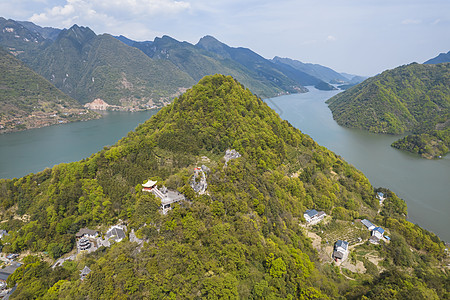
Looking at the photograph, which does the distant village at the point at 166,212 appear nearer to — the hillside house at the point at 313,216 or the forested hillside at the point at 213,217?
the hillside house at the point at 313,216

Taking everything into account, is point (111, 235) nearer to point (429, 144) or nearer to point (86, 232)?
point (86, 232)

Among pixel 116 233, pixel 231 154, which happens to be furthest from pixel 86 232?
pixel 231 154

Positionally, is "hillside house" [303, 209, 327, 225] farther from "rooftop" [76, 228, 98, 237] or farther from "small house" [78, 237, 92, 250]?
"small house" [78, 237, 92, 250]

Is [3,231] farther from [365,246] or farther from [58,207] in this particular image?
[365,246]

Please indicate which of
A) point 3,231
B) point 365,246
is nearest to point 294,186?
point 365,246

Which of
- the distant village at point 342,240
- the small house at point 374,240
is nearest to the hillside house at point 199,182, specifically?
the distant village at point 342,240

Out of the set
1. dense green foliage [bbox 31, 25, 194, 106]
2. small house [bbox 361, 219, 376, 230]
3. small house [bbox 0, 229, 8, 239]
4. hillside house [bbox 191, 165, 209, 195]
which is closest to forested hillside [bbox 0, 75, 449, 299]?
hillside house [bbox 191, 165, 209, 195]
